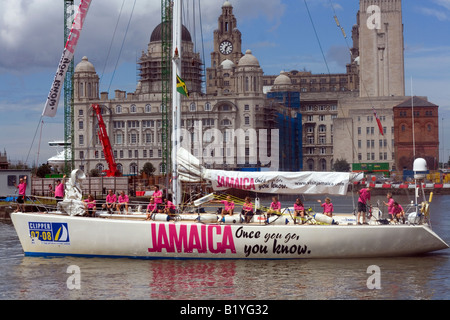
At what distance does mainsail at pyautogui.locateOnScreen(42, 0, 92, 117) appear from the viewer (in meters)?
27.1

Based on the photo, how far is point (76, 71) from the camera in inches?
5295

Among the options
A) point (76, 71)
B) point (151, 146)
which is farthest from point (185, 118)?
point (76, 71)

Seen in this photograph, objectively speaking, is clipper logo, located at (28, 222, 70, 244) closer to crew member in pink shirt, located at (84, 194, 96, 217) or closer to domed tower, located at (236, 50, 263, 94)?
crew member in pink shirt, located at (84, 194, 96, 217)

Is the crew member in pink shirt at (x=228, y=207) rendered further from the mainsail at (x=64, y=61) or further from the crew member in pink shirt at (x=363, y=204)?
the mainsail at (x=64, y=61)

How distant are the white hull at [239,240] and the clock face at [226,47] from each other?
15109 cm

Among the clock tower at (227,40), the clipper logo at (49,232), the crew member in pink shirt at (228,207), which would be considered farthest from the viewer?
the clock tower at (227,40)

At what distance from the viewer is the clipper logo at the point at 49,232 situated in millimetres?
22953

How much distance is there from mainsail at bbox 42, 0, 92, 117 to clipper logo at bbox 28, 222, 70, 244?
17.7 ft

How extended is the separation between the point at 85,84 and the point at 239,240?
115 meters

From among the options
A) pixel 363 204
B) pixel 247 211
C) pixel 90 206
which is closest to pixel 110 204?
pixel 90 206

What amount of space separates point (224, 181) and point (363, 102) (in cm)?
12006

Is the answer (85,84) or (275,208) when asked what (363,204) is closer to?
(275,208)

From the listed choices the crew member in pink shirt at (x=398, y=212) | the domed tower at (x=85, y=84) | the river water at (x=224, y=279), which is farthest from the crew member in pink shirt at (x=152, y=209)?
the domed tower at (x=85, y=84)

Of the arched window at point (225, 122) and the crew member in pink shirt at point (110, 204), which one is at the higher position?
the arched window at point (225, 122)
